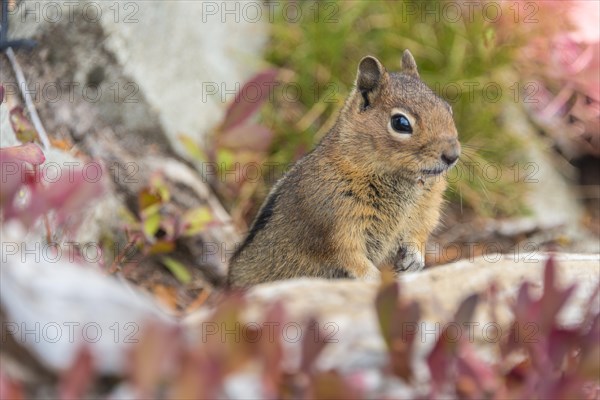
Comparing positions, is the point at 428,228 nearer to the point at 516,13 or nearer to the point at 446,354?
the point at 446,354

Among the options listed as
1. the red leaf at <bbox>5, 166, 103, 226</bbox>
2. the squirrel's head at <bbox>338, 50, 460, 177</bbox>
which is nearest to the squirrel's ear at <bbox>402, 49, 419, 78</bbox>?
the squirrel's head at <bbox>338, 50, 460, 177</bbox>

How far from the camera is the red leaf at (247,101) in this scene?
4.00 m

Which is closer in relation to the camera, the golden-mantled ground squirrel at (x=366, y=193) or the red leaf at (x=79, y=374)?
the red leaf at (x=79, y=374)

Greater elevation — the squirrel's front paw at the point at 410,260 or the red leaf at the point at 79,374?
the red leaf at the point at 79,374

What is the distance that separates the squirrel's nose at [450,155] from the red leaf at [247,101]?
1047 millimetres

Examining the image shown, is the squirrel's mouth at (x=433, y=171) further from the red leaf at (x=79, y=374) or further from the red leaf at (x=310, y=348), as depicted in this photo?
the red leaf at (x=79, y=374)

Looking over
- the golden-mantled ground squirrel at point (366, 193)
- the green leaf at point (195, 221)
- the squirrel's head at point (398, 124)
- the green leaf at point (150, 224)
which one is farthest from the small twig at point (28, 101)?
the squirrel's head at point (398, 124)

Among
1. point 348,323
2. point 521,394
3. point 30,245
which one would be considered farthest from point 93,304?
point 30,245

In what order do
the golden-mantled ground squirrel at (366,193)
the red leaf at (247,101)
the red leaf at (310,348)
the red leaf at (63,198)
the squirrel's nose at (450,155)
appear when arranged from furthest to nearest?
the red leaf at (247,101) → the golden-mantled ground squirrel at (366,193) → the squirrel's nose at (450,155) → the red leaf at (63,198) → the red leaf at (310,348)

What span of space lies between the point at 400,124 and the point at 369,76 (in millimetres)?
277

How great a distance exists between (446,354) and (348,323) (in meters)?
0.45

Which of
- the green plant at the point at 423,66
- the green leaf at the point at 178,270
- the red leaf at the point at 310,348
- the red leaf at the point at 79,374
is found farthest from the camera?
the green plant at the point at 423,66

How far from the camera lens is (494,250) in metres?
5.29

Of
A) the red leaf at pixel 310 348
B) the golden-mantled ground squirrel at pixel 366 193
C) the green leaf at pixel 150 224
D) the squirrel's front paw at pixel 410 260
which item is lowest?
the green leaf at pixel 150 224
